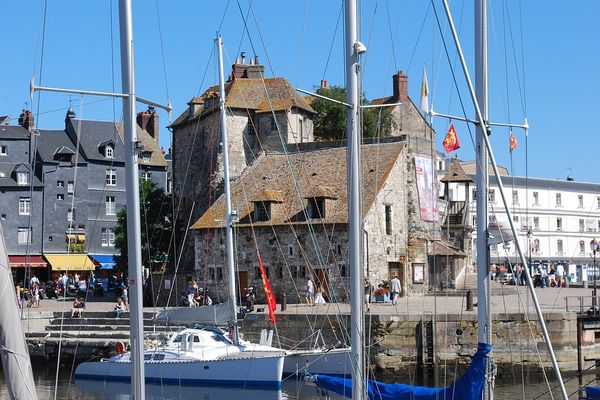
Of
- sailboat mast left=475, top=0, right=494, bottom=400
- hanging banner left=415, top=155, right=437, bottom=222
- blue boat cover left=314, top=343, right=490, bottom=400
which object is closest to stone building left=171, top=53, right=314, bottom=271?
hanging banner left=415, top=155, right=437, bottom=222

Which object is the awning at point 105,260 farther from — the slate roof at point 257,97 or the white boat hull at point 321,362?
the white boat hull at point 321,362

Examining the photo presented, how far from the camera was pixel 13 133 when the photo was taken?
7169 centimetres

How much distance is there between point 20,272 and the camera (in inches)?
2692

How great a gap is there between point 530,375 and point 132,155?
23.9 m

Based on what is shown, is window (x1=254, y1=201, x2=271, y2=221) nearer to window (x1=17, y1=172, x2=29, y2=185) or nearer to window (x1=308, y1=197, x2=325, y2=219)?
window (x1=308, y1=197, x2=325, y2=219)

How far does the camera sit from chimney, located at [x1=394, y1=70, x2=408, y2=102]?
67.3m

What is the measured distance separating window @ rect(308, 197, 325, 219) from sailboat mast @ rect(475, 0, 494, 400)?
1200 inches

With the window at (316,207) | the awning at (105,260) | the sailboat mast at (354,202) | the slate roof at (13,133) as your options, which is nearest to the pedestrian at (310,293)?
the window at (316,207)

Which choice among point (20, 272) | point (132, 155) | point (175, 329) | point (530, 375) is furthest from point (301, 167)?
point (132, 155)

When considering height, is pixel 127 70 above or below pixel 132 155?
above

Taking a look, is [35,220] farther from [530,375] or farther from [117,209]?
[530,375]

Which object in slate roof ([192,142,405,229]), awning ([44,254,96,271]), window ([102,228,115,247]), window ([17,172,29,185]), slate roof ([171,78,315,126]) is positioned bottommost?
awning ([44,254,96,271])

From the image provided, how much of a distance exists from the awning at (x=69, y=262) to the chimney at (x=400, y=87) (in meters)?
23.5

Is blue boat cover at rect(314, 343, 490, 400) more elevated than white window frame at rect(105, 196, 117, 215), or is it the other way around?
white window frame at rect(105, 196, 117, 215)
